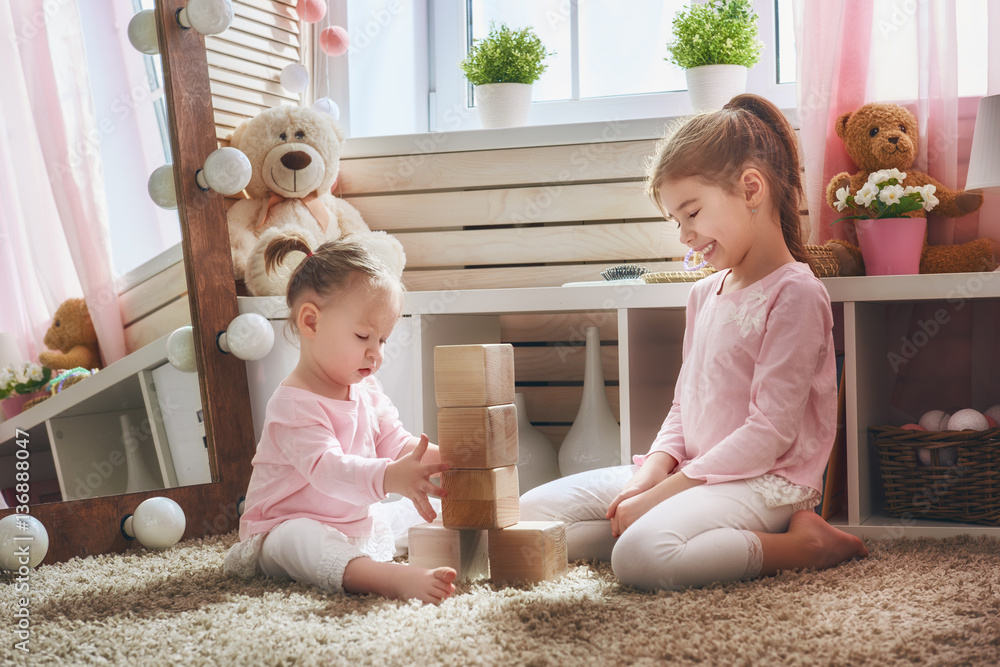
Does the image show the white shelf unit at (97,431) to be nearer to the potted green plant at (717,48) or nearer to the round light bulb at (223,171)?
the round light bulb at (223,171)

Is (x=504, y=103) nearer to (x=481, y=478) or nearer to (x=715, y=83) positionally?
(x=715, y=83)

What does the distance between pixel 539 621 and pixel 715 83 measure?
1.24 metres

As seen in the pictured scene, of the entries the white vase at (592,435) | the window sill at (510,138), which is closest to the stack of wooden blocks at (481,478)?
the white vase at (592,435)

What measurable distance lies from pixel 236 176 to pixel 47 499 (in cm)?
61

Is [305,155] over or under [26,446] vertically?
over

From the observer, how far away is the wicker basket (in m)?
1.34

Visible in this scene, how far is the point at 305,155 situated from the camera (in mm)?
1792

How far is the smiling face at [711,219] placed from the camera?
1.22 metres

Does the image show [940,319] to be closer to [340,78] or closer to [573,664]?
[573,664]

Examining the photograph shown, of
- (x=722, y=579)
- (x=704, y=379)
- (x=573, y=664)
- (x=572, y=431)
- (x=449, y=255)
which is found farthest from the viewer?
(x=449, y=255)

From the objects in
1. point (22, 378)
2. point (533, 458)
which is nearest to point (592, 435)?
point (533, 458)

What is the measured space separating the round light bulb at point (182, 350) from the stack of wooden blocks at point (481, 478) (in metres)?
0.63

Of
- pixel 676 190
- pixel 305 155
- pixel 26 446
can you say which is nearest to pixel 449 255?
pixel 305 155

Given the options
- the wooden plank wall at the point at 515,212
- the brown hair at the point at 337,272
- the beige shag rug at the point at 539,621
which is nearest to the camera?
the beige shag rug at the point at 539,621
